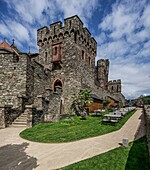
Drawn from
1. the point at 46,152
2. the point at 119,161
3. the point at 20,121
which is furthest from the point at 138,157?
the point at 20,121

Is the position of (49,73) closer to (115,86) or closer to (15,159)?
(15,159)

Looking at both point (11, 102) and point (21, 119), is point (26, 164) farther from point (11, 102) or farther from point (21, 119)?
point (11, 102)

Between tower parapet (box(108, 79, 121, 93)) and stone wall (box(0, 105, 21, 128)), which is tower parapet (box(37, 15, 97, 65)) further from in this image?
tower parapet (box(108, 79, 121, 93))

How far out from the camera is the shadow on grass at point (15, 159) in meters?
3.98

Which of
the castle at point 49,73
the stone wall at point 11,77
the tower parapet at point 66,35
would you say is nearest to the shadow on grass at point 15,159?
the castle at point 49,73

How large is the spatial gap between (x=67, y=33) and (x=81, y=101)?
410 inches

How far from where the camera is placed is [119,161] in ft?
13.9

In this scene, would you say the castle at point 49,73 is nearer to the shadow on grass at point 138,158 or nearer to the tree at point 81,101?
the tree at point 81,101

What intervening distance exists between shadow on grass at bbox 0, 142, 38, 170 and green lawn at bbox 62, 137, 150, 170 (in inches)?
54.8

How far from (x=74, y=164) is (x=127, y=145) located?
2928mm

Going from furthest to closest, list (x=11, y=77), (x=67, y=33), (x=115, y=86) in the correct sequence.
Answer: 1. (x=115, y=86)
2. (x=67, y=33)
3. (x=11, y=77)

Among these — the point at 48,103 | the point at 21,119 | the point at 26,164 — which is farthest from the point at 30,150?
the point at 48,103

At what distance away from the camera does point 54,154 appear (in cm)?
486

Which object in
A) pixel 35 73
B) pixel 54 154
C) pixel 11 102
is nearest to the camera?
pixel 54 154
